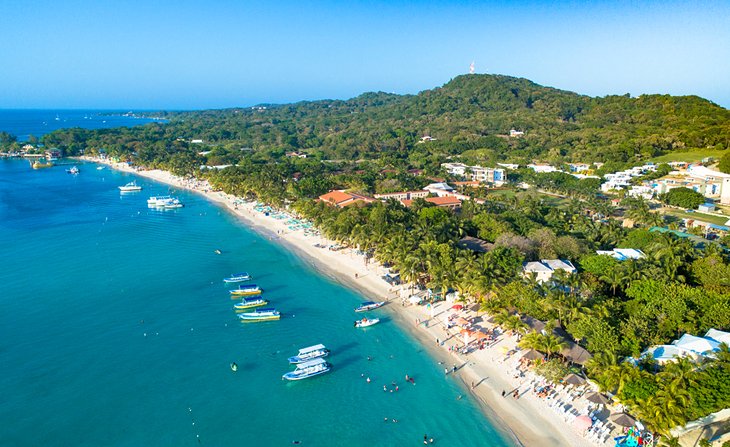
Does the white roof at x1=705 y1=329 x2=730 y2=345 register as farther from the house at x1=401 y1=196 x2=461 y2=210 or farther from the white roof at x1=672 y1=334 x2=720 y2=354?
the house at x1=401 y1=196 x2=461 y2=210

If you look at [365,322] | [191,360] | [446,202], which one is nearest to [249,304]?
[191,360]

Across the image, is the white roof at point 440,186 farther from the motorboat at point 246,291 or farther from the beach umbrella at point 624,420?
the beach umbrella at point 624,420

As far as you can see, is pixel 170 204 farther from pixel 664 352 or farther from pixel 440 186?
pixel 664 352

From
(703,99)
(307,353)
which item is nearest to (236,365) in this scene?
(307,353)

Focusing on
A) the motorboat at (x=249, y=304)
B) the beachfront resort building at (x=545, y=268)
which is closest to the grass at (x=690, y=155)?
the beachfront resort building at (x=545, y=268)

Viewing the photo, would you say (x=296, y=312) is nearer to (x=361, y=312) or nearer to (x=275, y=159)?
(x=361, y=312)

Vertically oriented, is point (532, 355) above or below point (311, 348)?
above

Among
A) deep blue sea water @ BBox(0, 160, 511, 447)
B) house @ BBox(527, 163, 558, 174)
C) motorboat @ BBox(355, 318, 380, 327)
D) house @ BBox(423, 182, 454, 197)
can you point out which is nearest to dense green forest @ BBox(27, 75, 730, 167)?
house @ BBox(527, 163, 558, 174)
